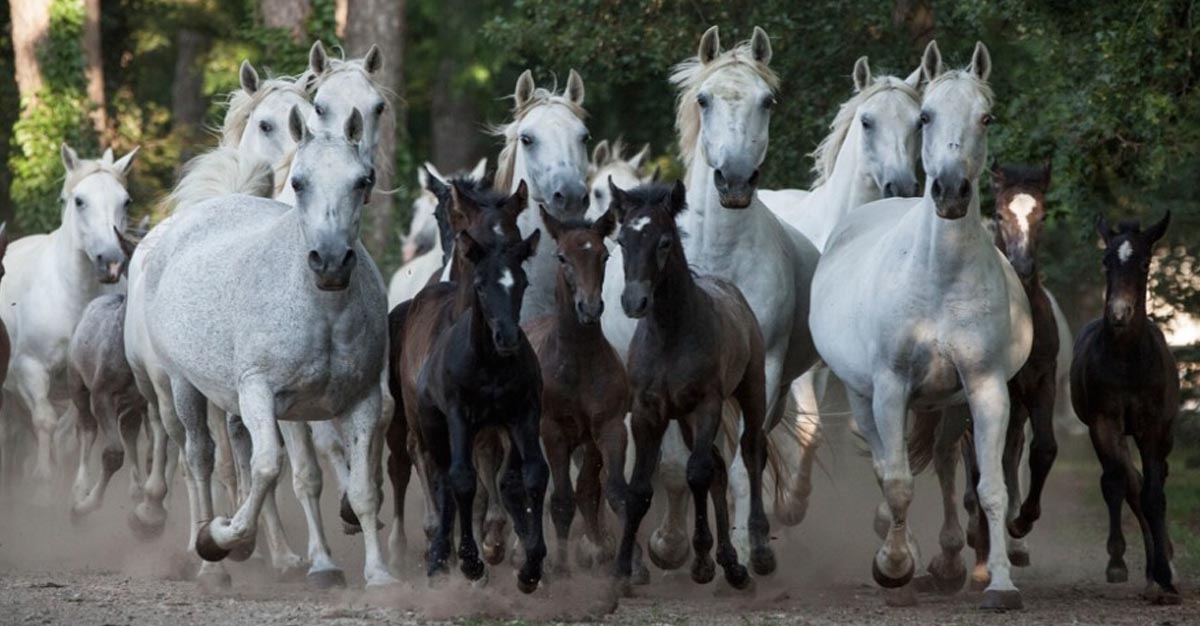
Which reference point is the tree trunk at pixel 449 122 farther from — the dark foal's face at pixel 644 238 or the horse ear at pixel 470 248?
the horse ear at pixel 470 248

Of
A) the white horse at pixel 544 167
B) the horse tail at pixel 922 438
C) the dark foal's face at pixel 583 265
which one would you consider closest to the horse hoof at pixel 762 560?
the dark foal's face at pixel 583 265

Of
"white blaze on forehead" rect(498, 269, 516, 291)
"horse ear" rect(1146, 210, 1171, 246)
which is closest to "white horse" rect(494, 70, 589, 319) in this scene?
"white blaze on forehead" rect(498, 269, 516, 291)

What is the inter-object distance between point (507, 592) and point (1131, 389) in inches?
132

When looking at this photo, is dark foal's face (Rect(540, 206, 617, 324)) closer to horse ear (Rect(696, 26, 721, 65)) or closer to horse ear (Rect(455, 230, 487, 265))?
horse ear (Rect(455, 230, 487, 265))

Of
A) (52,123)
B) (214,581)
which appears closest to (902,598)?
(214,581)

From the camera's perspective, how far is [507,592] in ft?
31.8

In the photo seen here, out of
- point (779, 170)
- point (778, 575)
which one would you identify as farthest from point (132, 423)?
point (779, 170)

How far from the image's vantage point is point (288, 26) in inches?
898

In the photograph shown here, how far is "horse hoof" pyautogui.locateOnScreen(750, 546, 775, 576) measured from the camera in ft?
34.0

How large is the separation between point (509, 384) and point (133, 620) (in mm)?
1904

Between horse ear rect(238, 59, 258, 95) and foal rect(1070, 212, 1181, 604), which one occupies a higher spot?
horse ear rect(238, 59, 258, 95)

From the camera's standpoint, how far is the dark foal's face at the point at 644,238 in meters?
9.47

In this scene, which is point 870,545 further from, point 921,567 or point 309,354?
point 309,354

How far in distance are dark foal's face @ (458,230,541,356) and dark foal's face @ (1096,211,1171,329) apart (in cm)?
301
